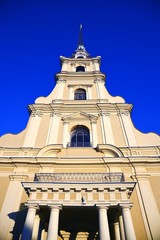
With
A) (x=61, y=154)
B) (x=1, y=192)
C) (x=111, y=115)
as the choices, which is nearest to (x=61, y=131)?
(x=61, y=154)

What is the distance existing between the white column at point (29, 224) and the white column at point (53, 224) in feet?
2.47

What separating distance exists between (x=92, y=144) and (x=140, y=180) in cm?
410

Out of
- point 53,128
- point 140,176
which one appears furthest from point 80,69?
point 140,176

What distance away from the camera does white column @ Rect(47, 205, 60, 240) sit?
7.95 meters

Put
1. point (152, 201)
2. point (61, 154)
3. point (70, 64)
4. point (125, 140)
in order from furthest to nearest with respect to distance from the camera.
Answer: point (70, 64) → point (125, 140) → point (61, 154) → point (152, 201)

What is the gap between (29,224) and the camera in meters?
8.40

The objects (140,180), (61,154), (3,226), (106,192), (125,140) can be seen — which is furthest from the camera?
(125,140)

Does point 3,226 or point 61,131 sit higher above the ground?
point 61,131

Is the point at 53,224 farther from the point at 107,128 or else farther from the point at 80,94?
the point at 80,94

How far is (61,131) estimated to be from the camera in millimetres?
15531

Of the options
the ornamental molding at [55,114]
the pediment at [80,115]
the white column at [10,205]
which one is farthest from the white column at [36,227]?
the ornamental molding at [55,114]

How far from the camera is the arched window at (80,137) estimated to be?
49.1ft

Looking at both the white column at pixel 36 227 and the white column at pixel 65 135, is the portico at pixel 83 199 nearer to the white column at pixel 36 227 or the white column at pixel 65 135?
the white column at pixel 36 227

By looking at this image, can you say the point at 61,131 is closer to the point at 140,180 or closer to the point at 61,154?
the point at 61,154
